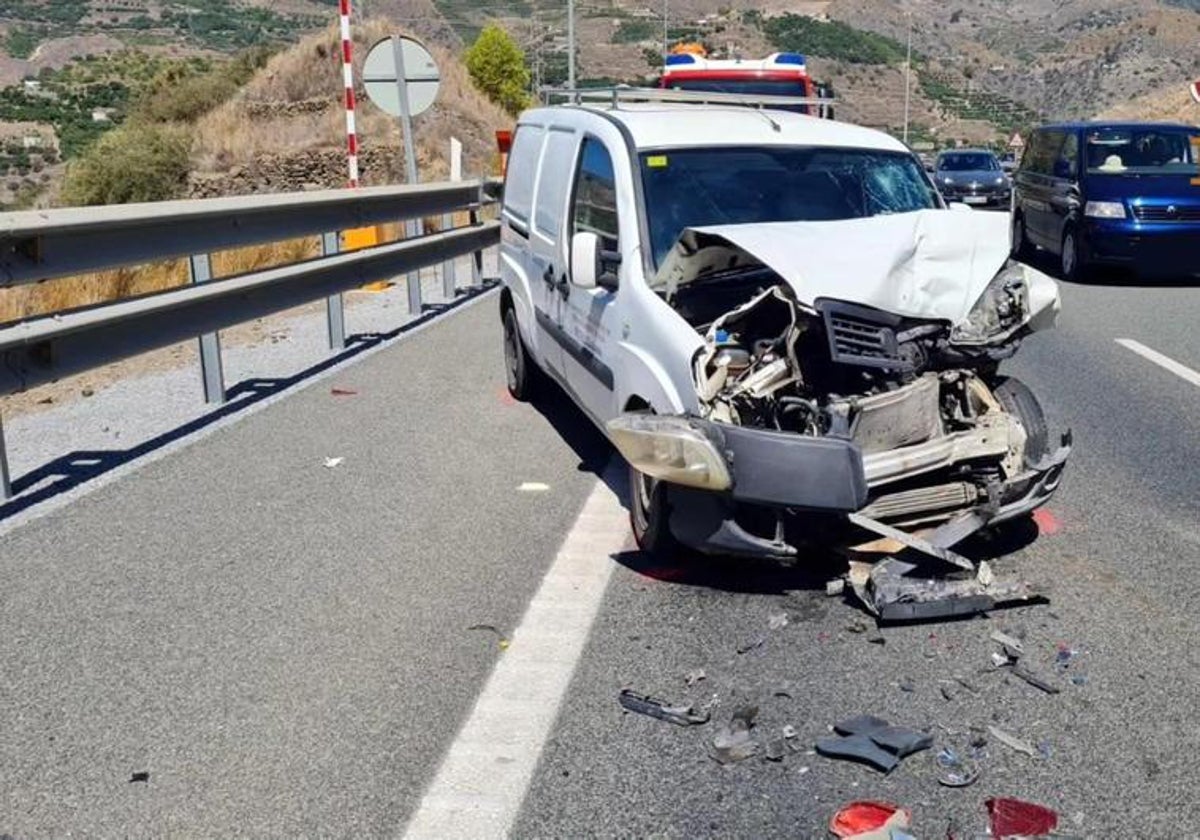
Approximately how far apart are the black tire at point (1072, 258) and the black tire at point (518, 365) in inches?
377

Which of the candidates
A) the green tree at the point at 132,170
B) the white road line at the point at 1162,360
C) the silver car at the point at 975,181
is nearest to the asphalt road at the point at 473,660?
the white road line at the point at 1162,360

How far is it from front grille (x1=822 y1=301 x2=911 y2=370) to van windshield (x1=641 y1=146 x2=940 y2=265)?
1.15m

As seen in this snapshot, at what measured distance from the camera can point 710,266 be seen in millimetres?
5336

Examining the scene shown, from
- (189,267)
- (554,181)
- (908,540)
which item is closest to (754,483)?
(908,540)

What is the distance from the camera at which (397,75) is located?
46.2ft

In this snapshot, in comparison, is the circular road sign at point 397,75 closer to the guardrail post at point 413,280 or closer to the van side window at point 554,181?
the guardrail post at point 413,280

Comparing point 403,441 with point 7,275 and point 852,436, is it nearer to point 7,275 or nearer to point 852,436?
point 7,275

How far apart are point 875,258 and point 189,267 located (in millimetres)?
4368

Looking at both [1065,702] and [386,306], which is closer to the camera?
[1065,702]

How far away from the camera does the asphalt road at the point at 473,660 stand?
3336 millimetres

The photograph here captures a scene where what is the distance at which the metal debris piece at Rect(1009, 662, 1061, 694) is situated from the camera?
3.97 m

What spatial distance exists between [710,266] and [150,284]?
8.88 meters

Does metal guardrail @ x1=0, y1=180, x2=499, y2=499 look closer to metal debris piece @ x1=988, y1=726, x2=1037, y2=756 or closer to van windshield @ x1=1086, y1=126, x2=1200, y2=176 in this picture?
metal debris piece @ x1=988, y1=726, x2=1037, y2=756

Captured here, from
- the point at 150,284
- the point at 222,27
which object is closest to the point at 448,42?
the point at 222,27
